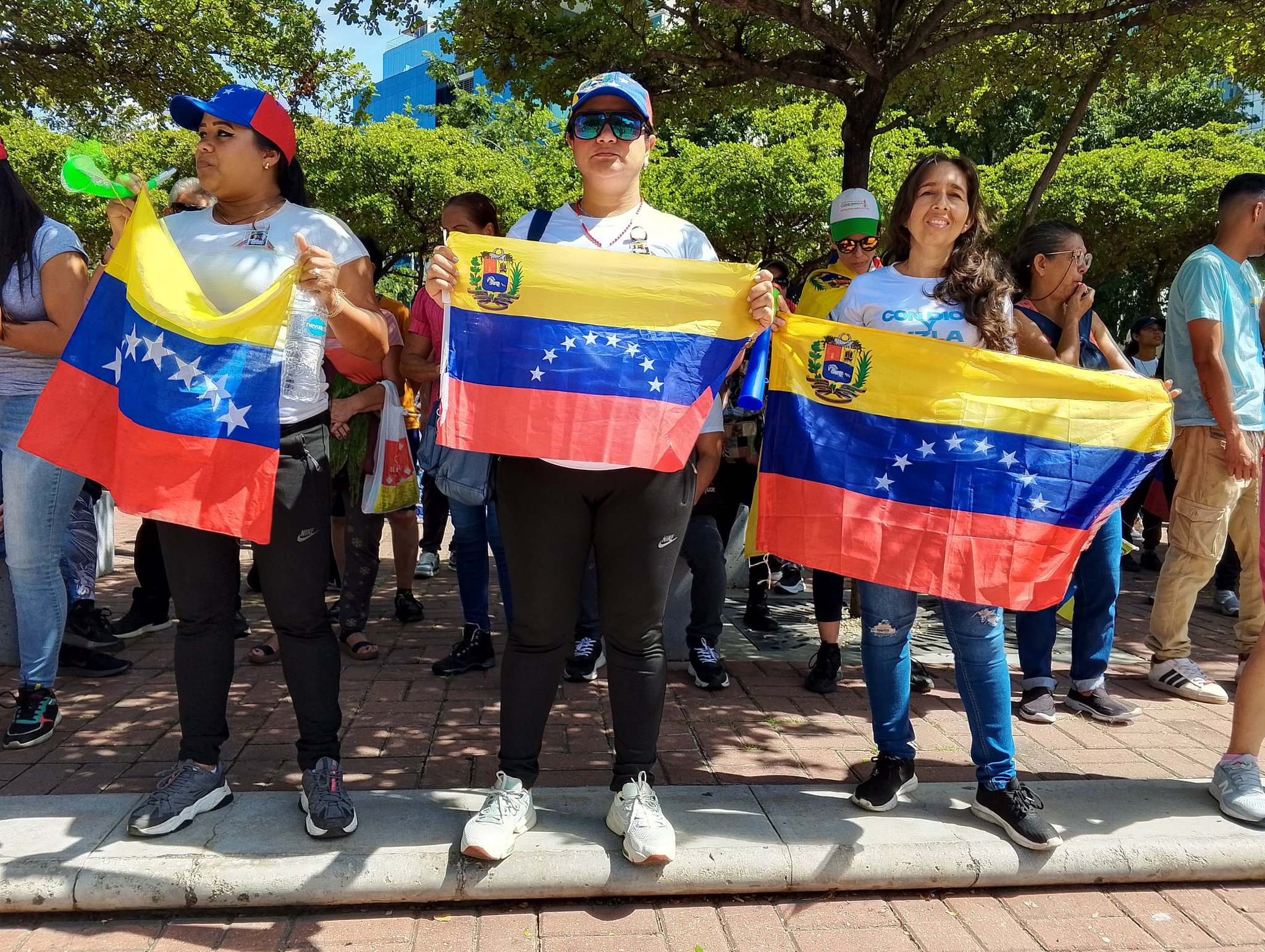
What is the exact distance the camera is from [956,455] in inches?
125

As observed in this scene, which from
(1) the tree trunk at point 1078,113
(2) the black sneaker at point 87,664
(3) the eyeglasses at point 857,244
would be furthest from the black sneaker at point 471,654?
(1) the tree trunk at point 1078,113

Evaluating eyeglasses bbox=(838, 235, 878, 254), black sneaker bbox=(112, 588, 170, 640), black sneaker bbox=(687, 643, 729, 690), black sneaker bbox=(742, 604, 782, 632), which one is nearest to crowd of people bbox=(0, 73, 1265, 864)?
eyeglasses bbox=(838, 235, 878, 254)

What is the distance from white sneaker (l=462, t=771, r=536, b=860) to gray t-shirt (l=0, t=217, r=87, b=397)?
2460 mm

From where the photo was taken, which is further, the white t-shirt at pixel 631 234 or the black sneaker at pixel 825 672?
the black sneaker at pixel 825 672

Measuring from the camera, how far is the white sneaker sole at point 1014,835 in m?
2.95

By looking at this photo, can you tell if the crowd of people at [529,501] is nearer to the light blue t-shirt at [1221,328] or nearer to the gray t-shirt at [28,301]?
the gray t-shirt at [28,301]

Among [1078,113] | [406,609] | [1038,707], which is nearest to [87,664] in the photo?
[406,609]

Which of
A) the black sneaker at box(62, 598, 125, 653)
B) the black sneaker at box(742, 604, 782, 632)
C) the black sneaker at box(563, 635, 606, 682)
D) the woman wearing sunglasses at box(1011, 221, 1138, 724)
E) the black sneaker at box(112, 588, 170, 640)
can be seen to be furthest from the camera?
the black sneaker at box(742, 604, 782, 632)

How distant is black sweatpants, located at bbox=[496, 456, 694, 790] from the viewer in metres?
2.84

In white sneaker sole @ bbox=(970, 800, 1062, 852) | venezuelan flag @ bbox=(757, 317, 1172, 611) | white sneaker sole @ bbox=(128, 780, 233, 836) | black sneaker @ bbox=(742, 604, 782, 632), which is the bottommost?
white sneaker sole @ bbox=(128, 780, 233, 836)

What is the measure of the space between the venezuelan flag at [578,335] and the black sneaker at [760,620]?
10.3ft

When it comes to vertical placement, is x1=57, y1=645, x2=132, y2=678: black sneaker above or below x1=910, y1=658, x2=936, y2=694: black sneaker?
below

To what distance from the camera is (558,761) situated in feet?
12.1

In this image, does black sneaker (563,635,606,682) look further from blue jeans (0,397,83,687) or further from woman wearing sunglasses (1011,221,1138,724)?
blue jeans (0,397,83,687)
